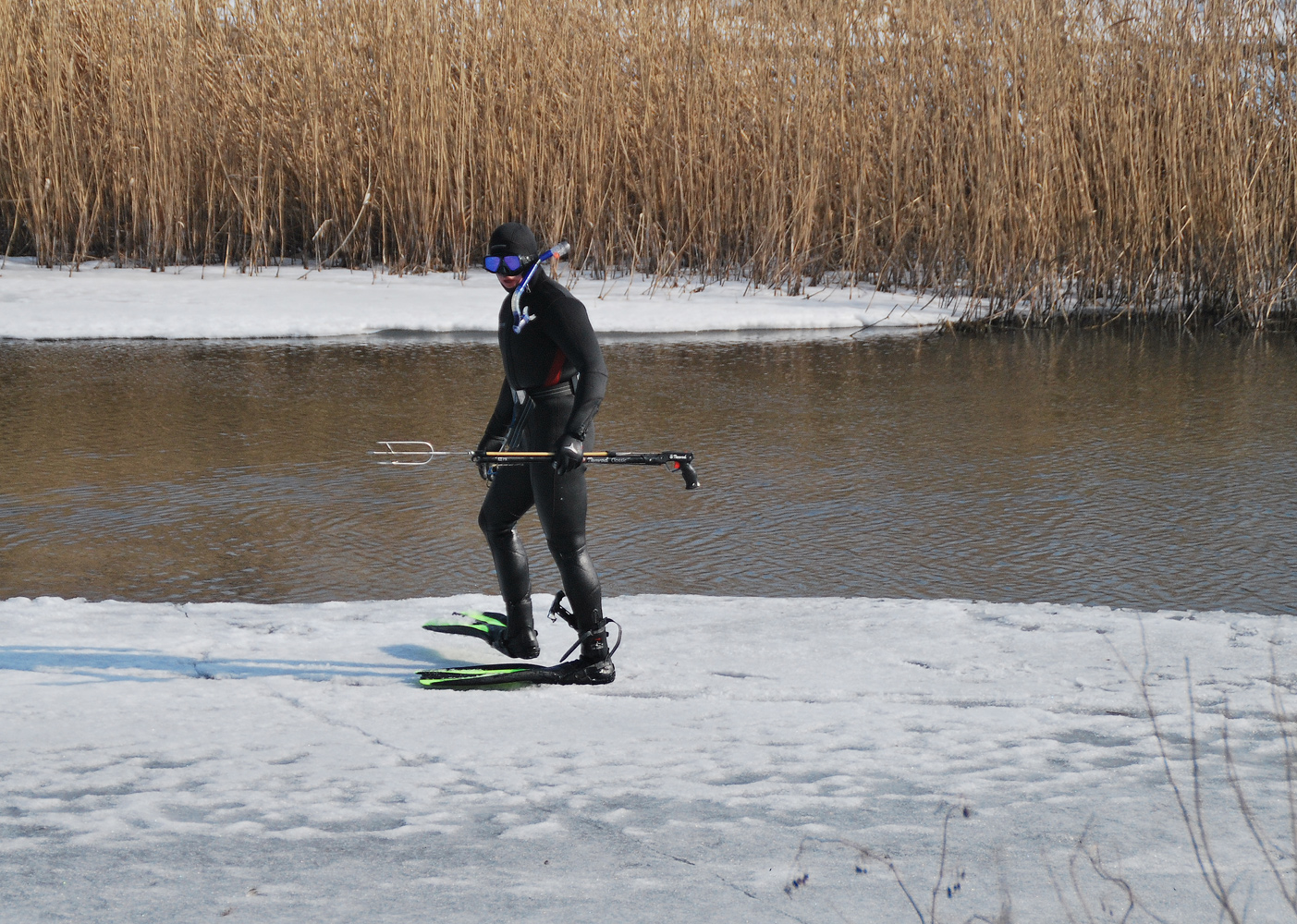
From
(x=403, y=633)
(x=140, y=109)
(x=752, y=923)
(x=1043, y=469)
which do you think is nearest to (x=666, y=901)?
(x=752, y=923)

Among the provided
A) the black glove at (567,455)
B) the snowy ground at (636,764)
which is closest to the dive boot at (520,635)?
the snowy ground at (636,764)

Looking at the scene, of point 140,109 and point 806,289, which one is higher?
point 140,109

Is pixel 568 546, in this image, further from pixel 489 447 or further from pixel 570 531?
pixel 489 447

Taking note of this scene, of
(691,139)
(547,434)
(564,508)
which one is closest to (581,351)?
(547,434)

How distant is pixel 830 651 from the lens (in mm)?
3557

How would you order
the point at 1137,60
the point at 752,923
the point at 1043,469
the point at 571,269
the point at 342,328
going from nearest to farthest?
the point at 752,923, the point at 1043,469, the point at 342,328, the point at 1137,60, the point at 571,269

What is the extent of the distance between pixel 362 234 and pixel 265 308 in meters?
2.29

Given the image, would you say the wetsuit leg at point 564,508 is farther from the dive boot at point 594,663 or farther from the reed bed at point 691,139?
the reed bed at point 691,139

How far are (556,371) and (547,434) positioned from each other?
0.16m

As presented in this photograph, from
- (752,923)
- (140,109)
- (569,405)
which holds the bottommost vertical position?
(752,923)

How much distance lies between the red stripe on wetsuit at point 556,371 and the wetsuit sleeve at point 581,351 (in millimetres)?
65

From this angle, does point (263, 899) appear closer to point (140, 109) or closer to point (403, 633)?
point (403, 633)

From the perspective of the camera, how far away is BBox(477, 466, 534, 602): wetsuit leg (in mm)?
3600

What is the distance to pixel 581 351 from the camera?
340cm
